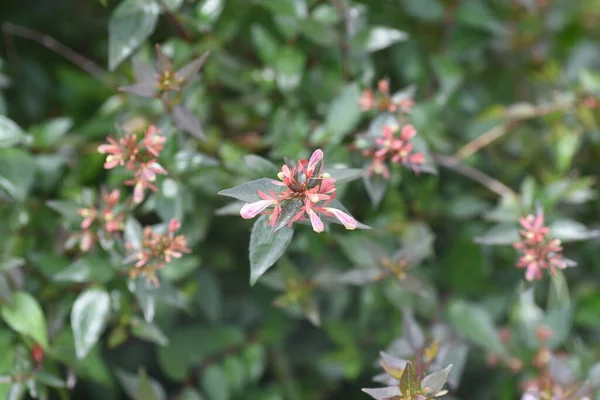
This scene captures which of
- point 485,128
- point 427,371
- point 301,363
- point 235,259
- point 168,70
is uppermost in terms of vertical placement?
point 168,70

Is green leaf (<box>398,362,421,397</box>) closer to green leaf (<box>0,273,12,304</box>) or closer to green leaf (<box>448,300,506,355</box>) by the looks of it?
green leaf (<box>448,300,506,355</box>)

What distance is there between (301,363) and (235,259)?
0.36 metres

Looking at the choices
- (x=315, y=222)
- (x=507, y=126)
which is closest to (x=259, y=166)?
(x=315, y=222)

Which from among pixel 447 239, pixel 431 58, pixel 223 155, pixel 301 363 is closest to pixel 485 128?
pixel 431 58

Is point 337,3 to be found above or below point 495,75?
above

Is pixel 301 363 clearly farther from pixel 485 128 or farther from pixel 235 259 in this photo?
pixel 485 128

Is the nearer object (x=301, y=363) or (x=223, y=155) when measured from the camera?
(x=223, y=155)

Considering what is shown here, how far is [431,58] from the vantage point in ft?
5.24

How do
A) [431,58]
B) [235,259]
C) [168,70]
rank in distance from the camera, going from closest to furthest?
1. [168,70]
2. [431,58]
3. [235,259]

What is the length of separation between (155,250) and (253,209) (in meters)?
0.30

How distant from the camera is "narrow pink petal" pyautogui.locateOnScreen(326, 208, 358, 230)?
806 millimetres

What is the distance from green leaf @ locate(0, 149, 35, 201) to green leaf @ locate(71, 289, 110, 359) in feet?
0.80

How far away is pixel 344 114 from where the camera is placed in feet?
4.24

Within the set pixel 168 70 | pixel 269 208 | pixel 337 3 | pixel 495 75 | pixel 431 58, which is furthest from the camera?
pixel 495 75
